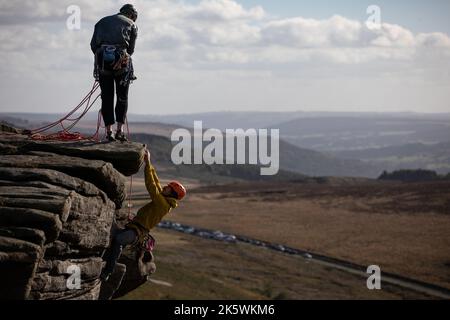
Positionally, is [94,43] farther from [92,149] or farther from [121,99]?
[92,149]

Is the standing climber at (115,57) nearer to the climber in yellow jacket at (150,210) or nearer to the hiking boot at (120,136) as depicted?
the hiking boot at (120,136)

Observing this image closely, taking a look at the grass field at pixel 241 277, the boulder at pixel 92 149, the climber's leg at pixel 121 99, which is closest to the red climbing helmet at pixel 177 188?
the boulder at pixel 92 149

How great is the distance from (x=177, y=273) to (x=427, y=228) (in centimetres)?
5497

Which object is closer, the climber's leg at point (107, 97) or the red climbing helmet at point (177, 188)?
the red climbing helmet at point (177, 188)

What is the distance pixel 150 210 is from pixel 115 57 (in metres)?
4.89

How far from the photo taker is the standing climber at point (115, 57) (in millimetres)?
19984

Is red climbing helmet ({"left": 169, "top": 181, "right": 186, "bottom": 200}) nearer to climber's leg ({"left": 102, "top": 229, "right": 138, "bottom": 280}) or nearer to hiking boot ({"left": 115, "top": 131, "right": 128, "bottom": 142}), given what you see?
climber's leg ({"left": 102, "top": 229, "right": 138, "bottom": 280})

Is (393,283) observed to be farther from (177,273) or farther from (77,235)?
(77,235)

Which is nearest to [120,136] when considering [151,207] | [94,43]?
[94,43]

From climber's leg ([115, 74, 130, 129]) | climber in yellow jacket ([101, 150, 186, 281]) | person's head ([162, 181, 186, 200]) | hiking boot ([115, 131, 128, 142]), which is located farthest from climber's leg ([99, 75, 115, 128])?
person's head ([162, 181, 186, 200])

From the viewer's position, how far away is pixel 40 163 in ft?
60.6

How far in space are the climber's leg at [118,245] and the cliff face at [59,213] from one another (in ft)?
1.31

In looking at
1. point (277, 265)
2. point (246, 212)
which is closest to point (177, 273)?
point (277, 265)

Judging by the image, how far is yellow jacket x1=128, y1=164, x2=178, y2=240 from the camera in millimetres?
18797
